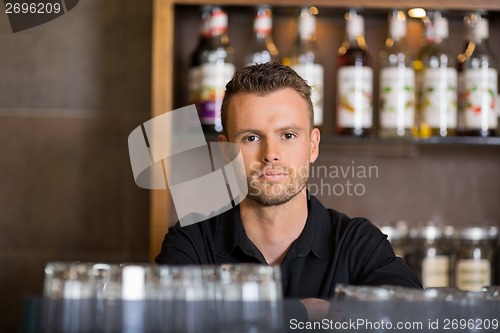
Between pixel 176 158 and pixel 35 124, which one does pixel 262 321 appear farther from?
pixel 35 124

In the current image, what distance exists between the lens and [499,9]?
1.75m

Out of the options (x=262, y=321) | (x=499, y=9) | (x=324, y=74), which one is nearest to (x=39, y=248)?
(x=324, y=74)

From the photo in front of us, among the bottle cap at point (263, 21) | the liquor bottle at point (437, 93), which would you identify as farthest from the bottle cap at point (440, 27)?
the bottle cap at point (263, 21)

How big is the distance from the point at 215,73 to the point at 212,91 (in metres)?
0.04

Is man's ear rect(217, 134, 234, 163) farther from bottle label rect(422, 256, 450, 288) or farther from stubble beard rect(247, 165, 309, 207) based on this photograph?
bottle label rect(422, 256, 450, 288)

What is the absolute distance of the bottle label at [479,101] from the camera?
177 cm

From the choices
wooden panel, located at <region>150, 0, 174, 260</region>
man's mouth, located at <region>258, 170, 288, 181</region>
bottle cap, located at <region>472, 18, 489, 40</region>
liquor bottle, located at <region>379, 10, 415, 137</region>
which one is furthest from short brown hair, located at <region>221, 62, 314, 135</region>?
bottle cap, located at <region>472, 18, 489, 40</region>

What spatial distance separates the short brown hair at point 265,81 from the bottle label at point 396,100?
45cm

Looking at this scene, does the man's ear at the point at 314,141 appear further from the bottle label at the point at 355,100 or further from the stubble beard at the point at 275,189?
the bottle label at the point at 355,100

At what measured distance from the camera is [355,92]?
1774mm

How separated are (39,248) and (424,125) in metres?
0.97

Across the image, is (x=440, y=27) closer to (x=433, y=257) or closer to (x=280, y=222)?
(x=433, y=257)

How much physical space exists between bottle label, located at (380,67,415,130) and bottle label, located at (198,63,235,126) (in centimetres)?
35

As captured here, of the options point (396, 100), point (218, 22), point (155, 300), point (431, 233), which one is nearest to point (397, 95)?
point (396, 100)
